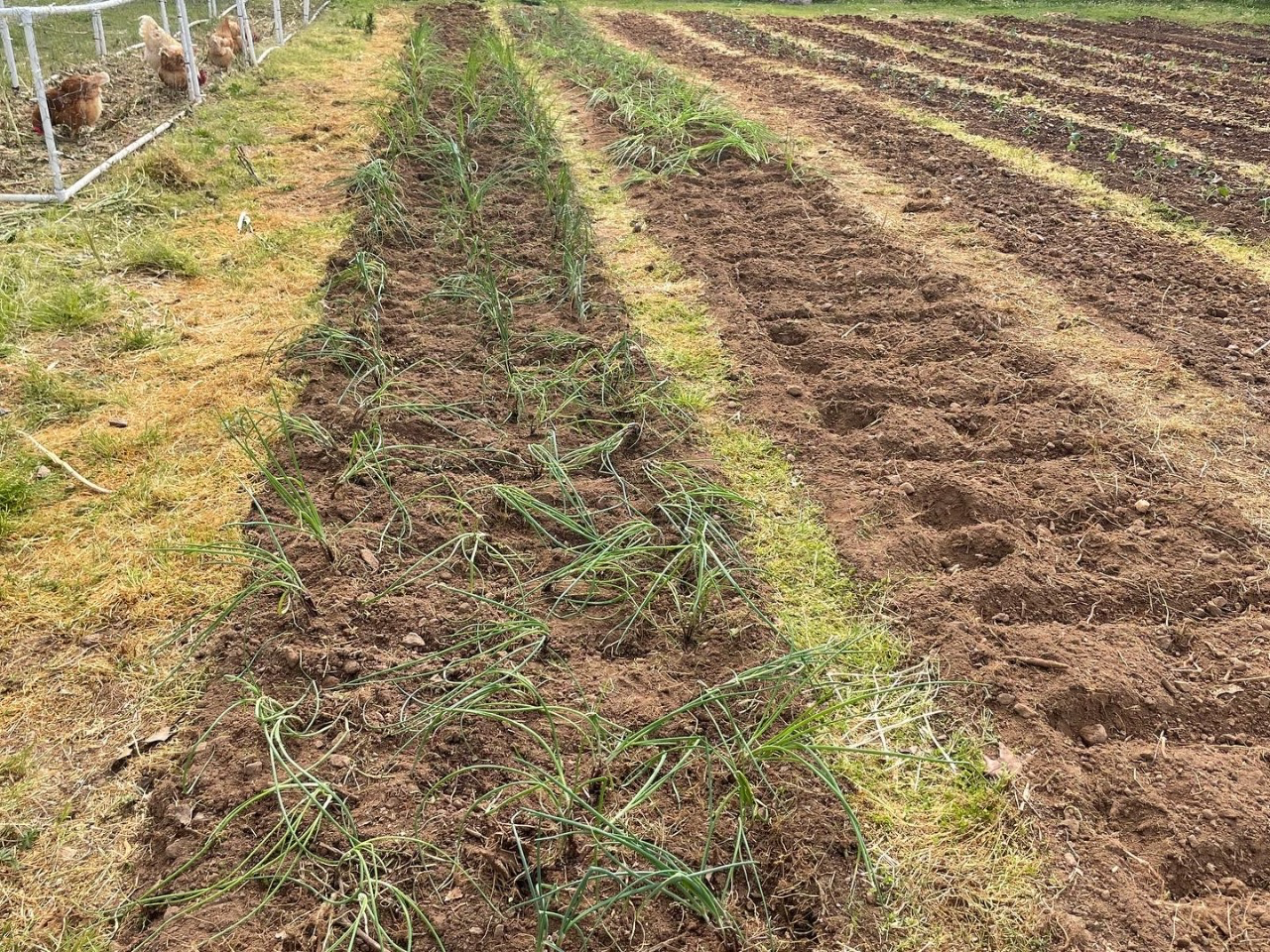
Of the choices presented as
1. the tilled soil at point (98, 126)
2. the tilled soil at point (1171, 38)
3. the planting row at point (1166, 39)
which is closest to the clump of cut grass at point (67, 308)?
the tilled soil at point (98, 126)

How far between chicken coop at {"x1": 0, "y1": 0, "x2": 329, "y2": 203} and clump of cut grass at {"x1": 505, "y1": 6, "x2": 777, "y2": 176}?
3239 mm

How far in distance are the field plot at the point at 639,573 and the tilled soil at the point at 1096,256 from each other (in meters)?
0.04

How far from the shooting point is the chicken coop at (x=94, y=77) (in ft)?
15.9

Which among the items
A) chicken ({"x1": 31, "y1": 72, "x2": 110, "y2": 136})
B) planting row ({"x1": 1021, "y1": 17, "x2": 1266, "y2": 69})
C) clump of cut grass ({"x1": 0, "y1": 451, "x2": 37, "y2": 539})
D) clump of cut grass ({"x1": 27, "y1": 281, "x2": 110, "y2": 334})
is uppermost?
planting row ({"x1": 1021, "y1": 17, "x2": 1266, "y2": 69})

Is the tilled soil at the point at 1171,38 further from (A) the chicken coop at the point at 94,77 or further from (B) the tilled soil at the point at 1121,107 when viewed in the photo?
(A) the chicken coop at the point at 94,77

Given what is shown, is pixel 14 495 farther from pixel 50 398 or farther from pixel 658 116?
pixel 658 116

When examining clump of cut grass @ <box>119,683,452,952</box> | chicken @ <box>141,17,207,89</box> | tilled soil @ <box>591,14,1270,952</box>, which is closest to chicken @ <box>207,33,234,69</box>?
chicken @ <box>141,17,207,89</box>

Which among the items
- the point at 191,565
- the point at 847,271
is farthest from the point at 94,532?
the point at 847,271

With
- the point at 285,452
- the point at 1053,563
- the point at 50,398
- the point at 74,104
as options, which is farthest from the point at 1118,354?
the point at 74,104

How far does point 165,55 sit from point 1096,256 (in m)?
7.14

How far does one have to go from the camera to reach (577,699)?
191 centimetres

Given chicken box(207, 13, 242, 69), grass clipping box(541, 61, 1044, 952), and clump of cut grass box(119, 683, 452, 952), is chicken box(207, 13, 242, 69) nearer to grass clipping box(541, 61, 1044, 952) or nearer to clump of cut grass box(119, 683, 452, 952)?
grass clipping box(541, 61, 1044, 952)

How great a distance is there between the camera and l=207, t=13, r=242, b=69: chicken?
25.1ft

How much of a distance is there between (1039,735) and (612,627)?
1.04 metres
